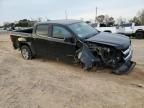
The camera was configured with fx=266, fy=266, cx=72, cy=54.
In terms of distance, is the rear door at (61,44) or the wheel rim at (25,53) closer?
the rear door at (61,44)

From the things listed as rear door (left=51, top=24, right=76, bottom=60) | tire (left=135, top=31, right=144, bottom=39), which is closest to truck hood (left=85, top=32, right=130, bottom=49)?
rear door (left=51, top=24, right=76, bottom=60)

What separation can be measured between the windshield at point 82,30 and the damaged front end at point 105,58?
2.19 feet

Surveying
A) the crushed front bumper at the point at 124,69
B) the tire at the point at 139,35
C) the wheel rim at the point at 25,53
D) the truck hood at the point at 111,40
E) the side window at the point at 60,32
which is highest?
the side window at the point at 60,32

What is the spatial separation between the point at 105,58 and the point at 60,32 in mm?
2027

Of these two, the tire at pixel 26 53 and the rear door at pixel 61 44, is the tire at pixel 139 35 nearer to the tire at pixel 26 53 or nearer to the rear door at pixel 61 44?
the tire at pixel 26 53

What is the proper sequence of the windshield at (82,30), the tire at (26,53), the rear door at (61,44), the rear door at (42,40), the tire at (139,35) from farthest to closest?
the tire at (139,35) < the tire at (26,53) < the rear door at (42,40) < the windshield at (82,30) < the rear door at (61,44)

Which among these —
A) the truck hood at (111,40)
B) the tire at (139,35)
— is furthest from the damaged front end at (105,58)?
the tire at (139,35)

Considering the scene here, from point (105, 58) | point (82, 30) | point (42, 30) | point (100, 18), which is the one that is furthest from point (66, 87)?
point (100, 18)

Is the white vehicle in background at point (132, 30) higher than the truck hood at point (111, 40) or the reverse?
the reverse

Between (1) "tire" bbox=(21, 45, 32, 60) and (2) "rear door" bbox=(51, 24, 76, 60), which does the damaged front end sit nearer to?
(2) "rear door" bbox=(51, 24, 76, 60)

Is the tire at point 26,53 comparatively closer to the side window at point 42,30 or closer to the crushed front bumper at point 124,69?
the side window at point 42,30

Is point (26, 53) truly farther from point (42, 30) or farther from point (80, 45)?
point (80, 45)

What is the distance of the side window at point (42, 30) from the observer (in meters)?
10.2

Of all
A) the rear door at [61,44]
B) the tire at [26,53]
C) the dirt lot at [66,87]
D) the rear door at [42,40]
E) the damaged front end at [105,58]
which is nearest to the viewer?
the dirt lot at [66,87]
